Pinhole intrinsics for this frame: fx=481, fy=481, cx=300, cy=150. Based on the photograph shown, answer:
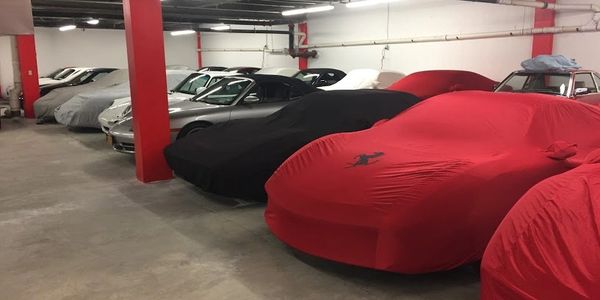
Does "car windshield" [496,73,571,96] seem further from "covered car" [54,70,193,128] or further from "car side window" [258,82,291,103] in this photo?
"covered car" [54,70,193,128]

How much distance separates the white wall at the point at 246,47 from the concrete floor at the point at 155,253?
1502 centimetres

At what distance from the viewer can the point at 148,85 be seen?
6.19 metres

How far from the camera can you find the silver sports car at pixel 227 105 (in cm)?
693

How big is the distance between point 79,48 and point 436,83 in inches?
741

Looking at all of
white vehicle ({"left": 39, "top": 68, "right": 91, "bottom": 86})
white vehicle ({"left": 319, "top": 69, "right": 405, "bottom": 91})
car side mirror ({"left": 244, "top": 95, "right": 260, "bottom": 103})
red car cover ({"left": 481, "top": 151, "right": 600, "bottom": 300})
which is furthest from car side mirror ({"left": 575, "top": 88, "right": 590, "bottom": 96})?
white vehicle ({"left": 39, "top": 68, "right": 91, "bottom": 86})

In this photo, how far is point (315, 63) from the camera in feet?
61.4

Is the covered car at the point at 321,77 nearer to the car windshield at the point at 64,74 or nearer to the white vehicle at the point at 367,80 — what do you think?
the white vehicle at the point at 367,80

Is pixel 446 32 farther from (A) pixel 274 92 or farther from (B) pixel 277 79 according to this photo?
(A) pixel 274 92

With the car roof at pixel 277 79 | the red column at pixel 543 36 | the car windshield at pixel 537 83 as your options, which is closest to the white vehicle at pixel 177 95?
the car roof at pixel 277 79

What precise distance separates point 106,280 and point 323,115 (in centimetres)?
285

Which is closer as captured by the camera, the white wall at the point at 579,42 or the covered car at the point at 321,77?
the white wall at the point at 579,42

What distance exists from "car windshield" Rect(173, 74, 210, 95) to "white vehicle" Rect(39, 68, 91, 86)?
6.86 metres

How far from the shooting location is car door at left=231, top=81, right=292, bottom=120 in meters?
7.16

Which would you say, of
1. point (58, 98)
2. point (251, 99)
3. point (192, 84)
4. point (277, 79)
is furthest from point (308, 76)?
point (58, 98)
